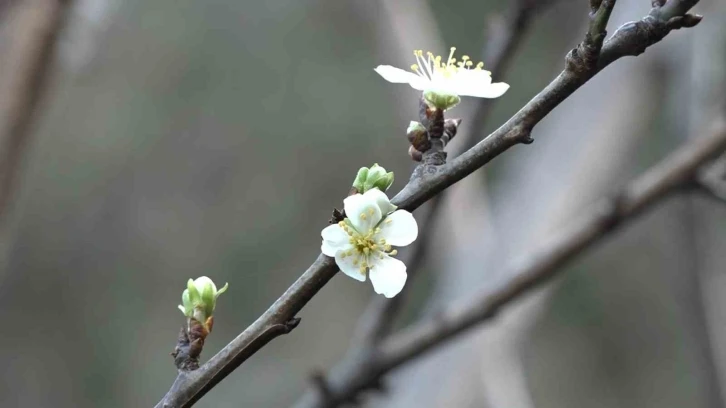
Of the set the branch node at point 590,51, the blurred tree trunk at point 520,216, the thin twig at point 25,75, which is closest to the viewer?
the branch node at point 590,51

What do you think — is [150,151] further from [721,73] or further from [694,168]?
[694,168]

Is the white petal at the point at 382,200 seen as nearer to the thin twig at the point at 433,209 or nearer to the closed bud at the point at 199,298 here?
the closed bud at the point at 199,298

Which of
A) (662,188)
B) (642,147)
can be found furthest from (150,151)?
(662,188)

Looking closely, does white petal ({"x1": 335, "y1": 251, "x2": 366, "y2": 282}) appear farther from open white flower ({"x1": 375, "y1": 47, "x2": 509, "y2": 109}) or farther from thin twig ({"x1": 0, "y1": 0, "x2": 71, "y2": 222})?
thin twig ({"x1": 0, "y1": 0, "x2": 71, "y2": 222})

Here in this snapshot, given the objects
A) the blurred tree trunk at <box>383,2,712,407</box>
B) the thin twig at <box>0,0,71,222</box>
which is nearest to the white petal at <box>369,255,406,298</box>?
the thin twig at <box>0,0,71,222</box>

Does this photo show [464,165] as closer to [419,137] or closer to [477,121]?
[419,137]

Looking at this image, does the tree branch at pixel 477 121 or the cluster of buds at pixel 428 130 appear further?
the tree branch at pixel 477 121

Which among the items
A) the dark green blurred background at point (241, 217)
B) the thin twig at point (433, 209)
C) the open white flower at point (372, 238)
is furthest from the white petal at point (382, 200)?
the dark green blurred background at point (241, 217)
